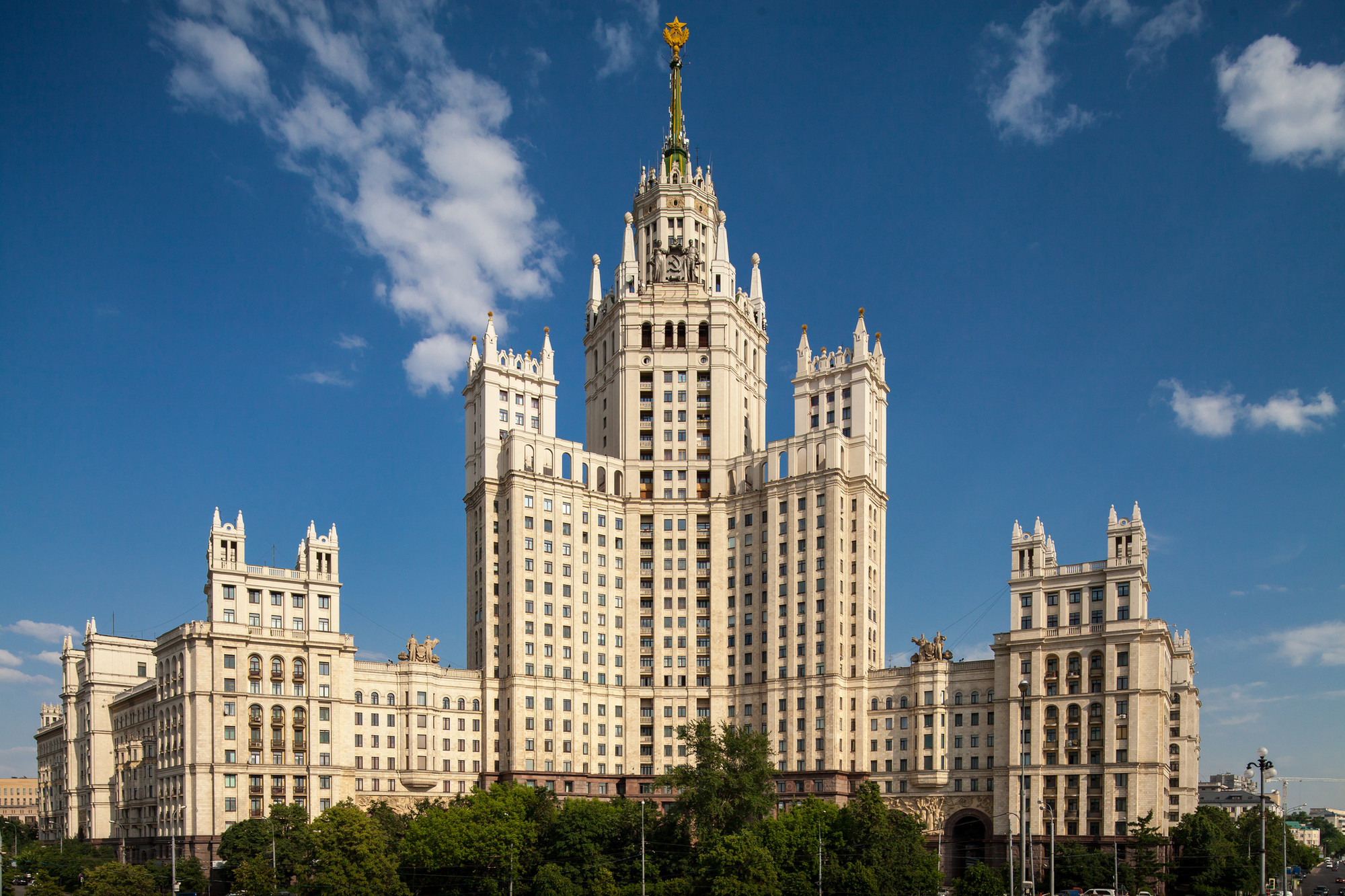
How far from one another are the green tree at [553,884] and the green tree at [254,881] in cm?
2789

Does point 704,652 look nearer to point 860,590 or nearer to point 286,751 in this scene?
point 860,590

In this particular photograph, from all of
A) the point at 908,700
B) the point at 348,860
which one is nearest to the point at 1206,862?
the point at 908,700

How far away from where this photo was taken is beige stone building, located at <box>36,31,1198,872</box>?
154000 millimetres

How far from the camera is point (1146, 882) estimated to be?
142125mm

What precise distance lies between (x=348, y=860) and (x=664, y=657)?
67.8m

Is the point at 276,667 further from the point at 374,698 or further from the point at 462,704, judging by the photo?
the point at 462,704

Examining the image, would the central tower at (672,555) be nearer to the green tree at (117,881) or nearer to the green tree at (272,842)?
the green tree at (272,842)

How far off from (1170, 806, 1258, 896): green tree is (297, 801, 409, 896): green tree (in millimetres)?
88740

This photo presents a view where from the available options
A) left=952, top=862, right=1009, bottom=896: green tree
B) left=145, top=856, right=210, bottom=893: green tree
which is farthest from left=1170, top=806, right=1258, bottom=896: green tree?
left=145, top=856, right=210, bottom=893: green tree

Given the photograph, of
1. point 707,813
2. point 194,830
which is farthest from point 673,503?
point 194,830

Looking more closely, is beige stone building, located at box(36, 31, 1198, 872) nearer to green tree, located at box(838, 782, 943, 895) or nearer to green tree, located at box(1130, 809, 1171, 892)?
green tree, located at box(1130, 809, 1171, 892)

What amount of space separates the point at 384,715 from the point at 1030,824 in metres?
85.0

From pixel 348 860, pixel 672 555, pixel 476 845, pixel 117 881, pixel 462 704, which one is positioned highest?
pixel 672 555

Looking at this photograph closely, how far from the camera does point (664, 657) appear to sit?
608 ft
